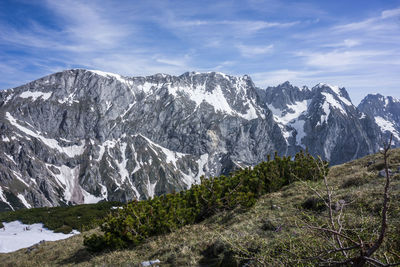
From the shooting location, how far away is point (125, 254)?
9.83 meters

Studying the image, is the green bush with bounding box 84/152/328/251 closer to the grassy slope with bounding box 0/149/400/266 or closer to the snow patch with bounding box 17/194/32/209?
the grassy slope with bounding box 0/149/400/266

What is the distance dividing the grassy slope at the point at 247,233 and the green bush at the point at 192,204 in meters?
0.57

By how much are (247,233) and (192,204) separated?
254 inches

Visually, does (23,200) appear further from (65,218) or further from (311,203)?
(311,203)

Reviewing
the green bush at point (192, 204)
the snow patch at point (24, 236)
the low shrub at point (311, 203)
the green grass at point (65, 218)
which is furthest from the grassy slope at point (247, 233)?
the green grass at point (65, 218)

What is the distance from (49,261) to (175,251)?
880 cm

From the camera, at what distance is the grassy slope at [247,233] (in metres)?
6.55

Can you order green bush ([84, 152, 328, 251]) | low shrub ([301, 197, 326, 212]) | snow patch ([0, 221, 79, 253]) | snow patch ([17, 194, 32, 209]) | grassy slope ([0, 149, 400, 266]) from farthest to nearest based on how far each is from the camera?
snow patch ([17, 194, 32, 209]) → snow patch ([0, 221, 79, 253]) → green bush ([84, 152, 328, 251]) → low shrub ([301, 197, 326, 212]) → grassy slope ([0, 149, 400, 266])

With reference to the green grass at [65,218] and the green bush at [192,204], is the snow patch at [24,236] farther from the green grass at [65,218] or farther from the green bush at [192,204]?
the green bush at [192,204]

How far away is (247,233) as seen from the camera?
7.51 meters

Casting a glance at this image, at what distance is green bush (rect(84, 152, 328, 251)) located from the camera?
1123 centimetres

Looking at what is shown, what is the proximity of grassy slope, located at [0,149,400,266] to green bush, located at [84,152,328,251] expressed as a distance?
1.88ft

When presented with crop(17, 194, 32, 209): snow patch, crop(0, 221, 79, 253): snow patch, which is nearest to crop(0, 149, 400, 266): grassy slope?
crop(0, 221, 79, 253): snow patch

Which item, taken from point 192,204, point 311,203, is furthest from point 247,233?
point 192,204
